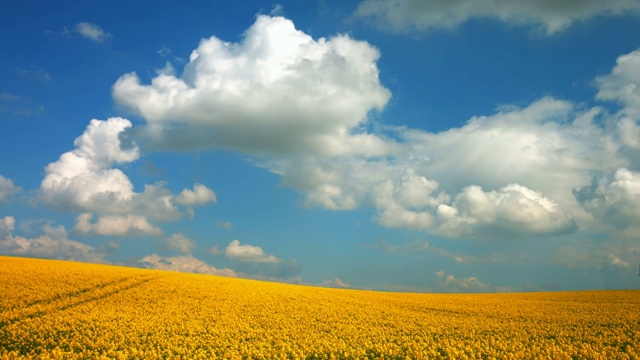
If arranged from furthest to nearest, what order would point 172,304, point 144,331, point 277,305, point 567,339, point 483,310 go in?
point 483,310 → point 277,305 → point 172,304 → point 567,339 → point 144,331

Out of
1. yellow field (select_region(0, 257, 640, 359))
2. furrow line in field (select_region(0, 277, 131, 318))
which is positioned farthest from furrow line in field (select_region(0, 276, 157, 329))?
furrow line in field (select_region(0, 277, 131, 318))

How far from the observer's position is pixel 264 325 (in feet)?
95.1

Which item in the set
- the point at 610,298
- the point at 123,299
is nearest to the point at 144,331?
the point at 123,299

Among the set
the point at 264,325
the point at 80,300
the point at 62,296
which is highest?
the point at 62,296

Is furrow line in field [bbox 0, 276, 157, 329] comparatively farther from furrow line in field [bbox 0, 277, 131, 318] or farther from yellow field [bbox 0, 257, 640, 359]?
furrow line in field [bbox 0, 277, 131, 318]

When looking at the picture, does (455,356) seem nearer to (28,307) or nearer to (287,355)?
(287,355)

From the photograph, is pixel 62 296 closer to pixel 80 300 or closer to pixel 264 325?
pixel 80 300

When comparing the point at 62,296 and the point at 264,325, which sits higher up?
the point at 62,296

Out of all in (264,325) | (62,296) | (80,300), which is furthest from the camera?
(62,296)

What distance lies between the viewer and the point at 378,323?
32094 mm

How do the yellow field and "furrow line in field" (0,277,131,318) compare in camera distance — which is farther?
"furrow line in field" (0,277,131,318)

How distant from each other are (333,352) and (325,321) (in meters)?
9.51

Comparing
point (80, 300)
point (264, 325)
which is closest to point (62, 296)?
point (80, 300)

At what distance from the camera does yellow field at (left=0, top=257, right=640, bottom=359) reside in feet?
72.1
